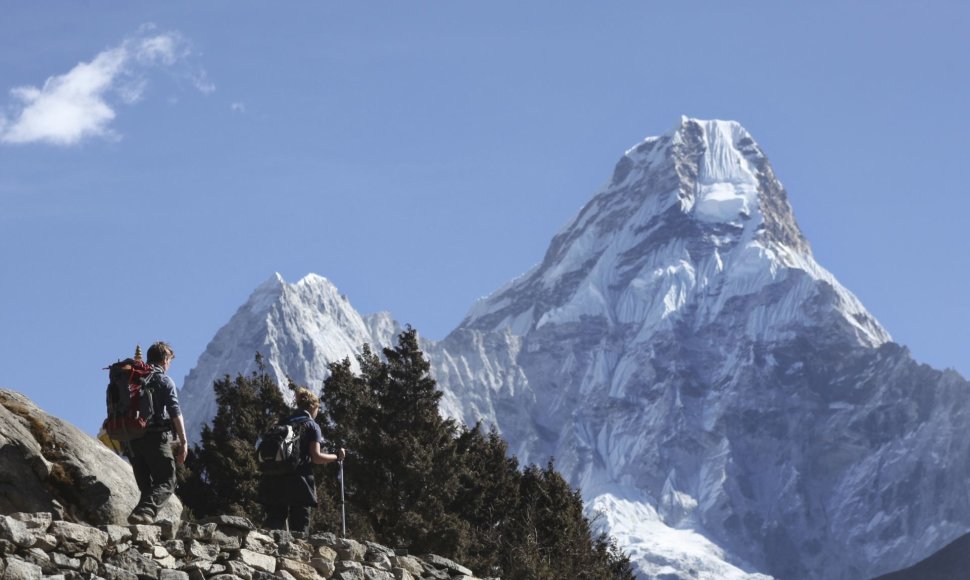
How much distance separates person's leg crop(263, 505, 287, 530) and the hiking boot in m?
2.07

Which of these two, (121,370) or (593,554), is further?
(593,554)

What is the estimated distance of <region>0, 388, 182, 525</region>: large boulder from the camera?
2339cm

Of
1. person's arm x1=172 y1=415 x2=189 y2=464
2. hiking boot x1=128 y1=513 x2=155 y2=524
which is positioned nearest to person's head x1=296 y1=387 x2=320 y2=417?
person's arm x1=172 y1=415 x2=189 y2=464

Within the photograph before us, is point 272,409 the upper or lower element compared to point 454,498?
upper

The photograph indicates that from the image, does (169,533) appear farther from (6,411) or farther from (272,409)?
(272,409)

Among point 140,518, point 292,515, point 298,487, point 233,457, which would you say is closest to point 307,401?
point 298,487

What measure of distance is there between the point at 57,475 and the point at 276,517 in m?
2.97

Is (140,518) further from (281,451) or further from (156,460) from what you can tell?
(281,451)

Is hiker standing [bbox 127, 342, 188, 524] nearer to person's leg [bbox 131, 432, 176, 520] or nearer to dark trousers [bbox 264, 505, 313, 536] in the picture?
person's leg [bbox 131, 432, 176, 520]

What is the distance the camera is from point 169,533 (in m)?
21.7

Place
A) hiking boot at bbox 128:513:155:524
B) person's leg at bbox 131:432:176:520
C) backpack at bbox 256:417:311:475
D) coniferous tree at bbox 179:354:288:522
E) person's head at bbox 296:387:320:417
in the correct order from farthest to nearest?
coniferous tree at bbox 179:354:288:522 < person's head at bbox 296:387:320:417 < backpack at bbox 256:417:311:475 < person's leg at bbox 131:432:176:520 < hiking boot at bbox 128:513:155:524

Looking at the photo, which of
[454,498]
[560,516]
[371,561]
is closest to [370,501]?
[454,498]

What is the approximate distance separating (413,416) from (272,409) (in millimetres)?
5511

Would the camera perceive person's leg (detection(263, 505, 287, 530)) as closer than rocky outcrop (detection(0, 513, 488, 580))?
No
